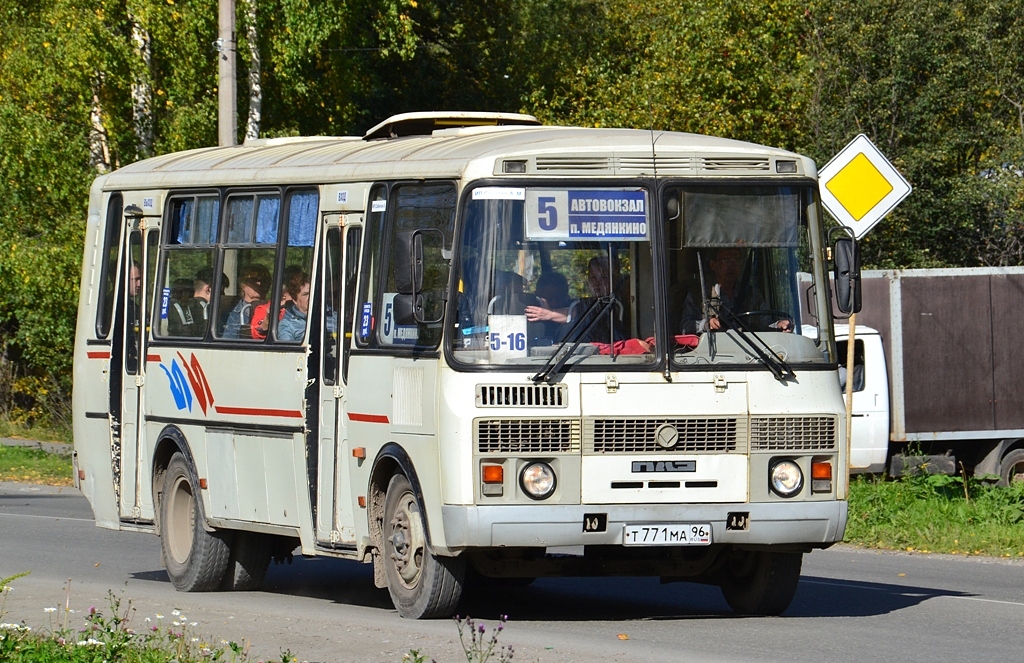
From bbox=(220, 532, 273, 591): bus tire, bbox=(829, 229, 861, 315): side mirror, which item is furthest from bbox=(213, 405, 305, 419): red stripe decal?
bbox=(829, 229, 861, 315): side mirror

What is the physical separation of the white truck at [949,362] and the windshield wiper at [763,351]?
437 inches

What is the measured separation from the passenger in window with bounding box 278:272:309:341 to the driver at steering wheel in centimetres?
281

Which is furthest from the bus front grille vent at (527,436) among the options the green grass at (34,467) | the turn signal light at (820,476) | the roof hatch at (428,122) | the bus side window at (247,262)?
the green grass at (34,467)

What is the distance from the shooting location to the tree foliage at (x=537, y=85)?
25.8 m

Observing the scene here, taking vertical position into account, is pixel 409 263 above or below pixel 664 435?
above

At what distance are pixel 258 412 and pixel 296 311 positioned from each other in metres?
0.76

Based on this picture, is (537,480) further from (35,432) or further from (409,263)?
(35,432)

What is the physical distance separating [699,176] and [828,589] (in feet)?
12.1

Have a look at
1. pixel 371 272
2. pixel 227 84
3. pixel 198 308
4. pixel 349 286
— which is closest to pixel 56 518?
pixel 227 84

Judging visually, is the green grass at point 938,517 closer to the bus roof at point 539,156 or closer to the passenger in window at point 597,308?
the bus roof at point 539,156

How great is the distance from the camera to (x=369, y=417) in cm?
1130

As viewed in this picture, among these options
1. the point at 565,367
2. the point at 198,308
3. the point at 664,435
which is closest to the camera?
the point at 565,367

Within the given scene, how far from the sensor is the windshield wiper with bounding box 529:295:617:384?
1020 cm

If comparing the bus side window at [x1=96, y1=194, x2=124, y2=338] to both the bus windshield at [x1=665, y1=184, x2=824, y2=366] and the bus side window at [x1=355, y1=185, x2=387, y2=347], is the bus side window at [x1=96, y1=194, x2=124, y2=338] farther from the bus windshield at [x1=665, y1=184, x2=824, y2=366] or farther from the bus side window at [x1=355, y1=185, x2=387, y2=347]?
the bus windshield at [x1=665, y1=184, x2=824, y2=366]
